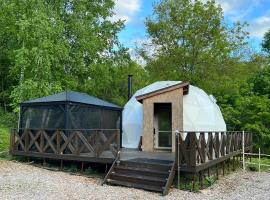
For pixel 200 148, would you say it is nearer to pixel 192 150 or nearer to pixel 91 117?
pixel 192 150

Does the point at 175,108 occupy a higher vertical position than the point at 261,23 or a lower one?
lower

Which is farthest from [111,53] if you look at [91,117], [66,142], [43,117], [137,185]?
[137,185]

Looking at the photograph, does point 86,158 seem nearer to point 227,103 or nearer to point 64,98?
point 64,98

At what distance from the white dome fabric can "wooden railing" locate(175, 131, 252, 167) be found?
1910 millimetres

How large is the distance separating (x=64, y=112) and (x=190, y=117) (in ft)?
16.7

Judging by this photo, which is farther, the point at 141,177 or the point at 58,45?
the point at 58,45

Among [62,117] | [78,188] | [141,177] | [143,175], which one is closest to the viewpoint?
[78,188]

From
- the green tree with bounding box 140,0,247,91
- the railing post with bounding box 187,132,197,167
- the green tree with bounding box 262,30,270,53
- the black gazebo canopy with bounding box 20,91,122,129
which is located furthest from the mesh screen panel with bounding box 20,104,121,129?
the green tree with bounding box 262,30,270,53

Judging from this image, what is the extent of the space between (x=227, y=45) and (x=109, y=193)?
48.4 ft

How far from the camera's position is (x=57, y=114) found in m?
11.4

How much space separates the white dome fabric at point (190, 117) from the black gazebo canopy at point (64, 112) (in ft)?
6.80

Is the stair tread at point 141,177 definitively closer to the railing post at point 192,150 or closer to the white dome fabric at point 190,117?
the railing post at point 192,150

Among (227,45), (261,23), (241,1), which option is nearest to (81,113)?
(227,45)

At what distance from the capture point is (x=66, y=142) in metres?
10.8
